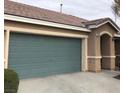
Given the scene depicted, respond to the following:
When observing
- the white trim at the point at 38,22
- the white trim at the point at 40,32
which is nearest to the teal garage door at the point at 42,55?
the white trim at the point at 40,32

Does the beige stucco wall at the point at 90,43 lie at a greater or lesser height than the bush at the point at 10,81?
greater

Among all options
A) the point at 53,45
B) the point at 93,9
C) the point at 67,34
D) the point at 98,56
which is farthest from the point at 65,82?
the point at 93,9

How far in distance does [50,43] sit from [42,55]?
3.21ft

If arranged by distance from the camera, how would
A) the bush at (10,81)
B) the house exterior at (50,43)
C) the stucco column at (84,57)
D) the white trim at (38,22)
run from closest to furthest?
the bush at (10,81), the white trim at (38,22), the house exterior at (50,43), the stucco column at (84,57)

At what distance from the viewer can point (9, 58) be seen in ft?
30.7

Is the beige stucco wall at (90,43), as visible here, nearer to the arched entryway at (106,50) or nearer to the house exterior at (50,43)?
the house exterior at (50,43)

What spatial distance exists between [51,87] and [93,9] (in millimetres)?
17658

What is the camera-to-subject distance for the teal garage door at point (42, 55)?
975cm

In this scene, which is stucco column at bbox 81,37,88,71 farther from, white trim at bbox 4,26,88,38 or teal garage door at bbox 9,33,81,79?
white trim at bbox 4,26,88,38

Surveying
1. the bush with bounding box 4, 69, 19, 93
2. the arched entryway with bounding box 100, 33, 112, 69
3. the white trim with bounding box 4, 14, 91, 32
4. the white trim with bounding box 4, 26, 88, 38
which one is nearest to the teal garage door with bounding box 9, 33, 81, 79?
the white trim with bounding box 4, 26, 88, 38

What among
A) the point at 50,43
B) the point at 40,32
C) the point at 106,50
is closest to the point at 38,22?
the point at 40,32

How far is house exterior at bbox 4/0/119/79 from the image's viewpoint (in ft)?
31.4

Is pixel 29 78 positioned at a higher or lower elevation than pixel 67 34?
lower

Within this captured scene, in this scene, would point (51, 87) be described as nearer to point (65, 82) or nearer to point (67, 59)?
point (65, 82)
